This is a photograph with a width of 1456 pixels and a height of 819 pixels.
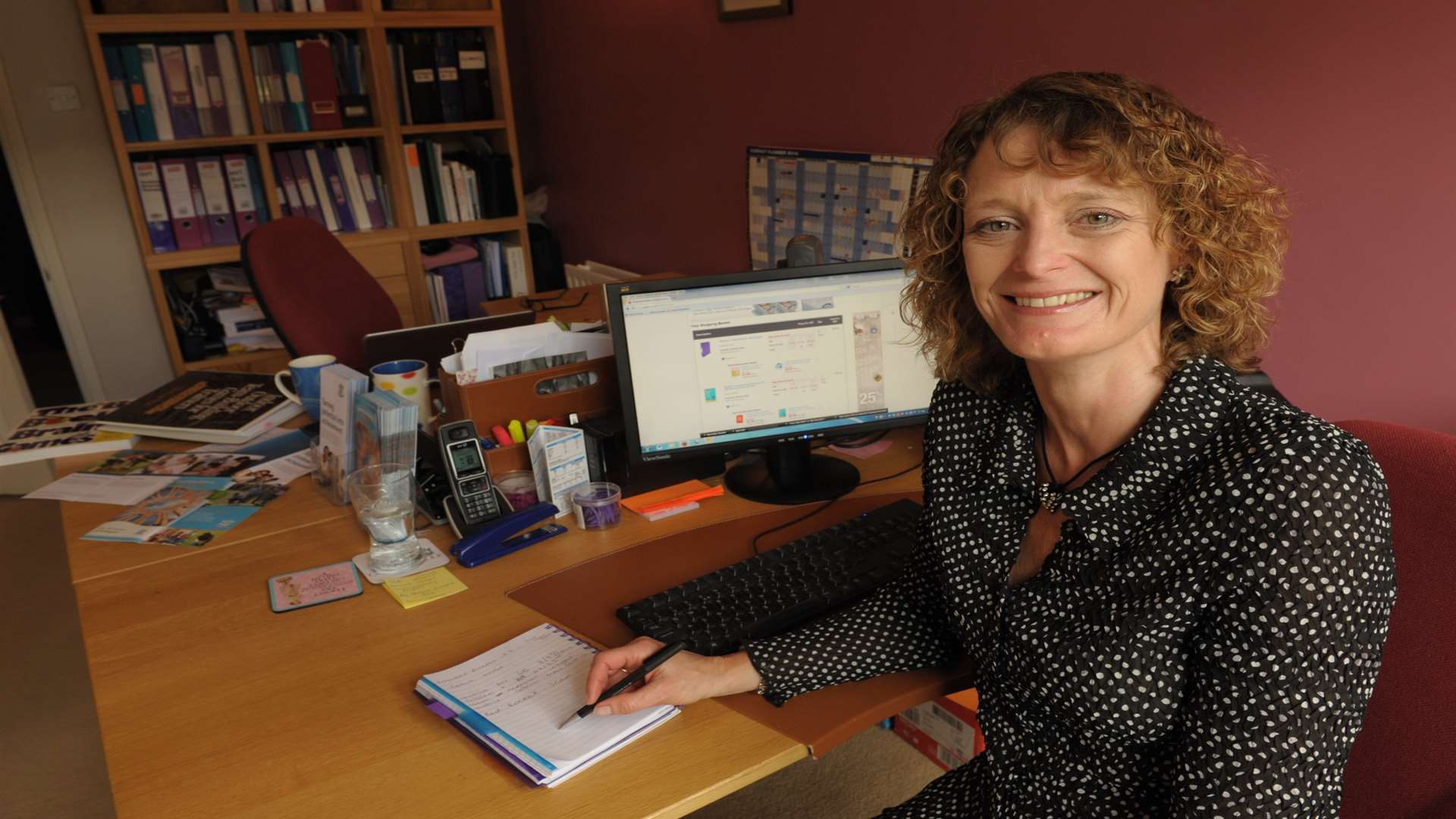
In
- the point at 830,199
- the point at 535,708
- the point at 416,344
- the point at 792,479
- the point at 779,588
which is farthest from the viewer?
the point at 830,199

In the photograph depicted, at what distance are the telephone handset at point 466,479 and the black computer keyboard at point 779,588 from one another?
1.25ft

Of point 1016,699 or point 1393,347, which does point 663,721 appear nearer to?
point 1016,699

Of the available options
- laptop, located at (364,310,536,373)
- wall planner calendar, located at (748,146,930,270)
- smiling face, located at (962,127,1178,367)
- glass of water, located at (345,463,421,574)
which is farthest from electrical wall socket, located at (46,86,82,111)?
smiling face, located at (962,127,1178,367)

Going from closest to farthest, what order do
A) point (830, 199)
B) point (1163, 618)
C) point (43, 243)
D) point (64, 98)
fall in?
point (1163, 618)
point (830, 199)
point (64, 98)
point (43, 243)

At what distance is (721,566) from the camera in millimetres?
1448

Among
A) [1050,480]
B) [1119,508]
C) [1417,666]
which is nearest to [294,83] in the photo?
[1050,480]

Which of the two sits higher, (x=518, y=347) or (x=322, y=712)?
(x=518, y=347)

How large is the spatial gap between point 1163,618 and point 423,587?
3.32 ft


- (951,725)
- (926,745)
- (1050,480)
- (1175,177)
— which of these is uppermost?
(1175,177)

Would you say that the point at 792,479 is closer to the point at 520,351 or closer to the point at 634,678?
the point at 520,351

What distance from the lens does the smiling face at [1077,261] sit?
990 mm

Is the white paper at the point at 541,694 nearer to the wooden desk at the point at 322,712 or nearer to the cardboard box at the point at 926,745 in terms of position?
the wooden desk at the point at 322,712

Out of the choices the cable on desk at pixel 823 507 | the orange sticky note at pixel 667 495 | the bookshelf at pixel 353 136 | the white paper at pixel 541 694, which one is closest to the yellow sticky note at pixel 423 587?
the white paper at pixel 541 694

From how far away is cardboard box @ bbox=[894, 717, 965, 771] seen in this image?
2.14 meters
